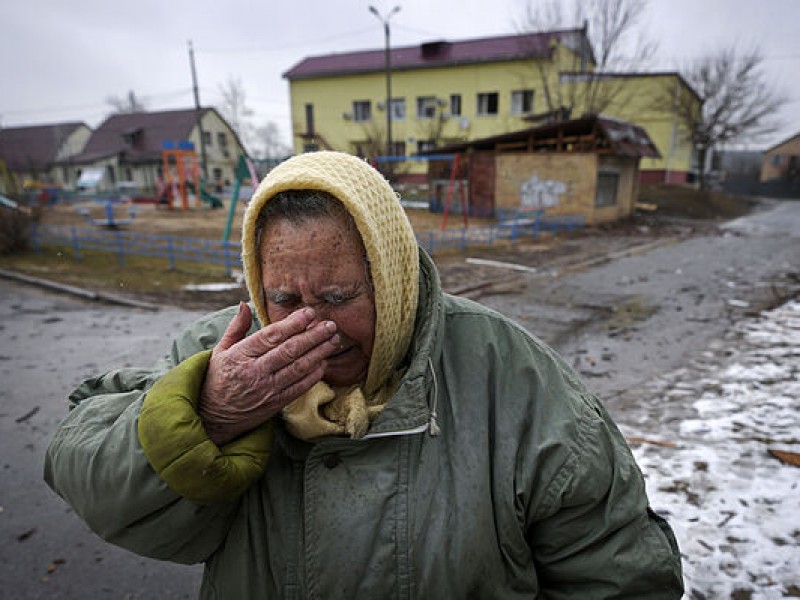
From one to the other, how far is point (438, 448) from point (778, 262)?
47.9 feet

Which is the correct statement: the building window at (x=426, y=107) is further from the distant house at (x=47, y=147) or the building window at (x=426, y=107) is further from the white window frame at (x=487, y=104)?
the distant house at (x=47, y=147)

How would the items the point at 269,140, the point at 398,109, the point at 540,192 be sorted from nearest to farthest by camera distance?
the point at 540,192 → the point at 398,109 → the point at 269,140

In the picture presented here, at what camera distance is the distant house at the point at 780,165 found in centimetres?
3500

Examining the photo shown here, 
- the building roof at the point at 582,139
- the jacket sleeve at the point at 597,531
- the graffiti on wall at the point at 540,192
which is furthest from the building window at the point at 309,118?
the jacket sleeve at the point at 597,531

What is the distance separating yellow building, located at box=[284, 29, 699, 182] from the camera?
111 ft

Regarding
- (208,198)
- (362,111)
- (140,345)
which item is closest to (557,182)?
(208,198)

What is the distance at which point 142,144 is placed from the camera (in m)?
45.3

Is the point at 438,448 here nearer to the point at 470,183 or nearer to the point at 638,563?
the point at 638,563

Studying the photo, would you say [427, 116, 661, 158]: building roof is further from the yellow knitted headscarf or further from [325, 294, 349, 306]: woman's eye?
[325, 294, 349, 306]: woman's eye

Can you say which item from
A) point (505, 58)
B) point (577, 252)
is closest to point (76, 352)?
point (577, 252)

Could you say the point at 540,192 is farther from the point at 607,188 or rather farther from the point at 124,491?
the point at 124,491

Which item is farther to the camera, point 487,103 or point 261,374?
point 487,103

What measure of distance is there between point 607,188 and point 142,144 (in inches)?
1609

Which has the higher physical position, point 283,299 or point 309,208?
point 309,208
